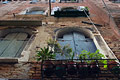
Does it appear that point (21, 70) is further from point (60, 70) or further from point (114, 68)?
point (114, 68)

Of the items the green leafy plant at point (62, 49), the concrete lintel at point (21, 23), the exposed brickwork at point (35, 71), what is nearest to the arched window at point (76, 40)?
the green leafy plant at point (62, 49)

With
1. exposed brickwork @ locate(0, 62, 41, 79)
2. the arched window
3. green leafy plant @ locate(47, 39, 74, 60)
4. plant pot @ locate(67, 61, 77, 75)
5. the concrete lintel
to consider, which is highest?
plant pot @ locate(67, 61, 77, 75)

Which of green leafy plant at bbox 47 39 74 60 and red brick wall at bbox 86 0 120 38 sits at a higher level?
red brick wall at bbox 86 0 120 38

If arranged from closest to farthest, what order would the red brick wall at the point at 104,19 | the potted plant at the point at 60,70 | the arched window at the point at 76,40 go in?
the potted plant at the point at 60,70, the arched window at the point at 76,40, the red brick wall at the point at 104,19

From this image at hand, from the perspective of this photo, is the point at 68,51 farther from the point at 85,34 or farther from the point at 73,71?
the point at 85,34

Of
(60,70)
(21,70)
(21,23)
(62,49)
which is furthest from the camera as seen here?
(21,23)

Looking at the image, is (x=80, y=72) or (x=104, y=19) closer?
(x=80, y=72)

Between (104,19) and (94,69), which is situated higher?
(104,19)

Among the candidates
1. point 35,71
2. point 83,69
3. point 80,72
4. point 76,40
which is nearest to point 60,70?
point 80,72

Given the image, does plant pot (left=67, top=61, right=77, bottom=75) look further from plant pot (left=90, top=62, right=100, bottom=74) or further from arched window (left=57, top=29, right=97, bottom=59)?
arched window (left=57, top=29, right=97, bottom=59)

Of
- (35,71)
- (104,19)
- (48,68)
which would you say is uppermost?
(104,19)

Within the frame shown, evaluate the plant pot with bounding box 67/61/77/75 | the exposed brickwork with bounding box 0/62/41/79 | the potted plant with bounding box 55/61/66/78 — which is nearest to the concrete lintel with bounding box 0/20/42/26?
the exposed brickwork with bounding box 0/62/41/79

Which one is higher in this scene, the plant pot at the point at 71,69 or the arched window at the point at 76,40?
the plant pot at the point at 71,69

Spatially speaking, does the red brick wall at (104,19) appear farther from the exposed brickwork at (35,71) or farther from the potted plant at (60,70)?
the exposed brickwork at (35,71)
